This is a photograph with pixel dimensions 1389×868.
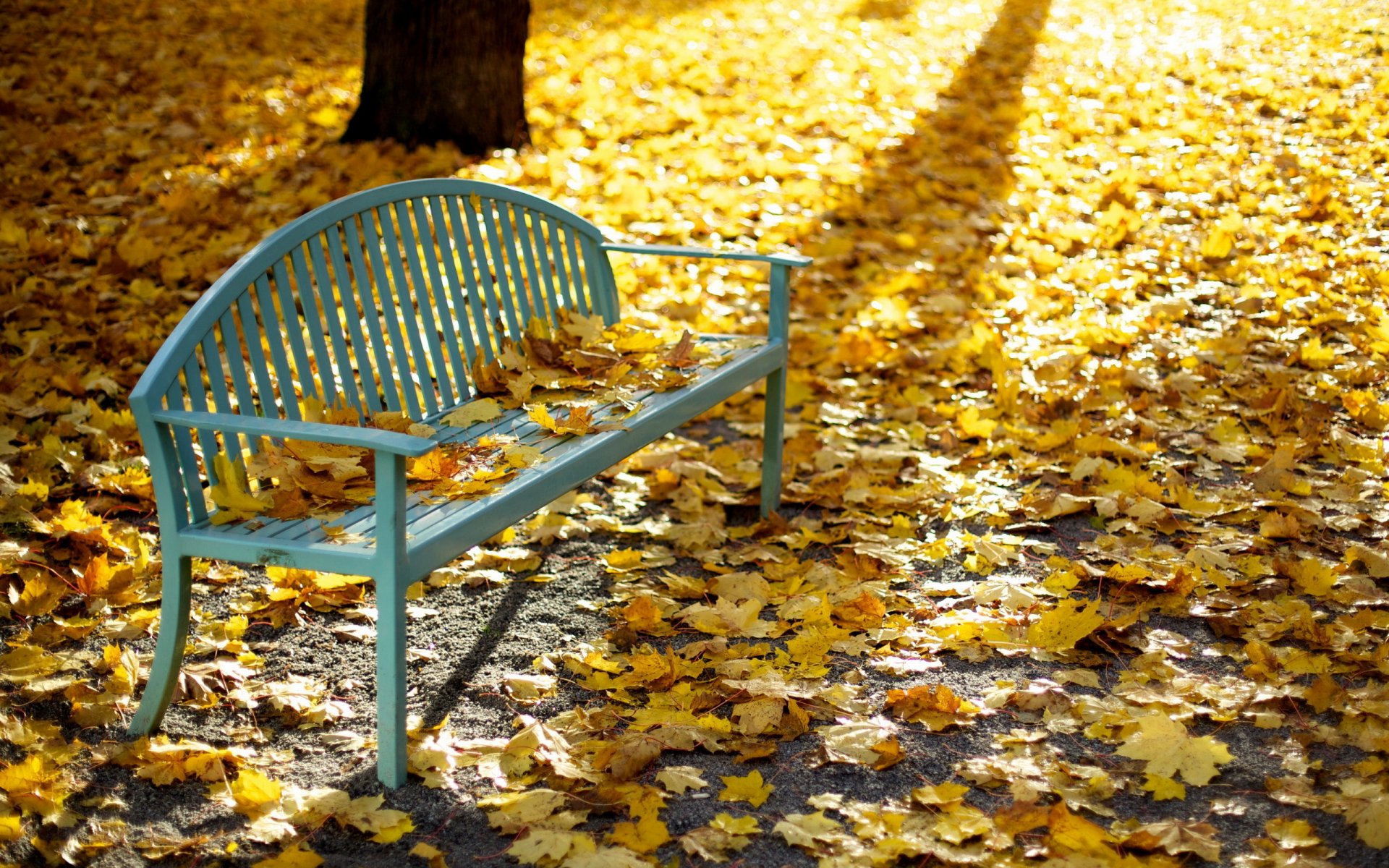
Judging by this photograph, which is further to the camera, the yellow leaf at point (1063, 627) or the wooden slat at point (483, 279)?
the wooden slat at point (483, 279)

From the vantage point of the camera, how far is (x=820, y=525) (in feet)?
11.8

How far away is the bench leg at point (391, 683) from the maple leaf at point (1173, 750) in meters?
1.40

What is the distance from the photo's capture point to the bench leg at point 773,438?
3.65 meters

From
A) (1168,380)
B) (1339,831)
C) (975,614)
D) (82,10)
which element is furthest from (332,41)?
(1339,831)

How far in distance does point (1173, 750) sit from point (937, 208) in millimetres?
4073

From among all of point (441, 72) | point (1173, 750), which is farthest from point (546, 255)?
point (441, 72)

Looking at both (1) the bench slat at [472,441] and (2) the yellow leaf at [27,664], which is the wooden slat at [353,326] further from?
(2) the yellow leaf at [27,664]

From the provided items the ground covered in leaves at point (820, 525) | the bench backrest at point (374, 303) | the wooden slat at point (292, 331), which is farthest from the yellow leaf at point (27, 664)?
the wooden slat at point (292, 331)

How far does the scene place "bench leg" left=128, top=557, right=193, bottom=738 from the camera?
242cm

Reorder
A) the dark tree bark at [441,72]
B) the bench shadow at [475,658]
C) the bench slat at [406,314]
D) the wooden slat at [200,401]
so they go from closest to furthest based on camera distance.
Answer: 1. the wooden slat at [200,401]
2. the bench shadow at [475,658]
3. the bench slat at [406,314]
4. the dark tree bark at [441,72]

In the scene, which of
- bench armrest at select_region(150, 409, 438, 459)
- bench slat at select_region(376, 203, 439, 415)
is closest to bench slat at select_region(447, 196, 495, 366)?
bench slat at select_region(376, 203, 439, 415)

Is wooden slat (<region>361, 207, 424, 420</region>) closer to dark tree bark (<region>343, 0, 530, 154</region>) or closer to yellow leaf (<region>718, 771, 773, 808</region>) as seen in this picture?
yellow leaf (<region>718, 771, 773, 808</region>)

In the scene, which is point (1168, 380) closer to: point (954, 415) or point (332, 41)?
point (954, 415)

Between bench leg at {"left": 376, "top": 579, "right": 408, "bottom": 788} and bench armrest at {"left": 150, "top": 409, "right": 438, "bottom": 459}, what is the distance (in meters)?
0.27
